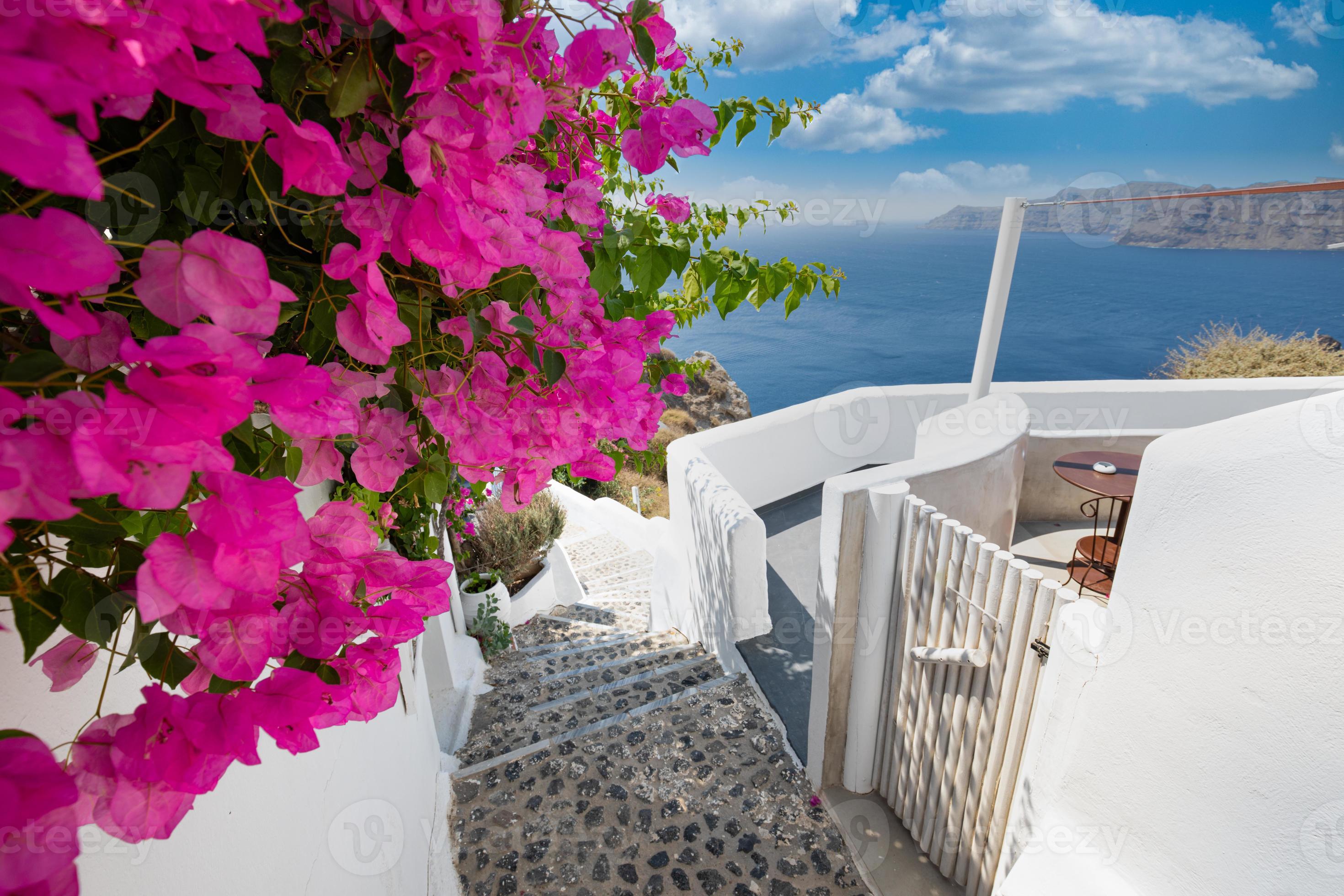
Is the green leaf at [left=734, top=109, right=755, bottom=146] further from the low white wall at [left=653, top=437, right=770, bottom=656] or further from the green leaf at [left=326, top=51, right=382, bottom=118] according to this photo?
the low white wall at [left=653, top=437, right=770, bottom=656]

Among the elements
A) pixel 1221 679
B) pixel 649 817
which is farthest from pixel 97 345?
pixel 649 817

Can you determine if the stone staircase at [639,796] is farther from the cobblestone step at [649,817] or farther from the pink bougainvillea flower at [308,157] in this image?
the pink bougainvillea flower at [308,157]

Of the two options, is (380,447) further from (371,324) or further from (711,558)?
(711,558)

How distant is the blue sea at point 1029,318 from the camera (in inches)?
2250

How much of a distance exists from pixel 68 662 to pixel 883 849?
3.75m

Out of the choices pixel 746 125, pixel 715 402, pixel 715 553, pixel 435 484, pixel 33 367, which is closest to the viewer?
pixel 33 367

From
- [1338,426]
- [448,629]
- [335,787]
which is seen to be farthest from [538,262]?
[448,629]

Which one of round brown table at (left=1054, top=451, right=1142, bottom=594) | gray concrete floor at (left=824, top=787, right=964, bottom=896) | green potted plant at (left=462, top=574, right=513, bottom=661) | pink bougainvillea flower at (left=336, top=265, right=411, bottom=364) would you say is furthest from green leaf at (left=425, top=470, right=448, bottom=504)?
green potted plant at (left=462, top=574, right=513, bottom=661)

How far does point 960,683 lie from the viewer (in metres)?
2.85

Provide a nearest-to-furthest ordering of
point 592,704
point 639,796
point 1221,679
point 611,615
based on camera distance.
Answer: point 1221,679
point 639,796
point 592,704
point 611,615

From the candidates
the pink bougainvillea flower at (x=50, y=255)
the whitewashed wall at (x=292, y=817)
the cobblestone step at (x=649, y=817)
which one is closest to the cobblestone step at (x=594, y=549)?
the cobblestone step at (x=649, y=817)

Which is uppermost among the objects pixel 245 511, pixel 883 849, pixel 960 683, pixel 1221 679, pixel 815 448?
pixel 245 511

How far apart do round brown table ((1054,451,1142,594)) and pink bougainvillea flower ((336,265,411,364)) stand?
16.8 ft

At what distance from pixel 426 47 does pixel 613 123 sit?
0.89 metres
